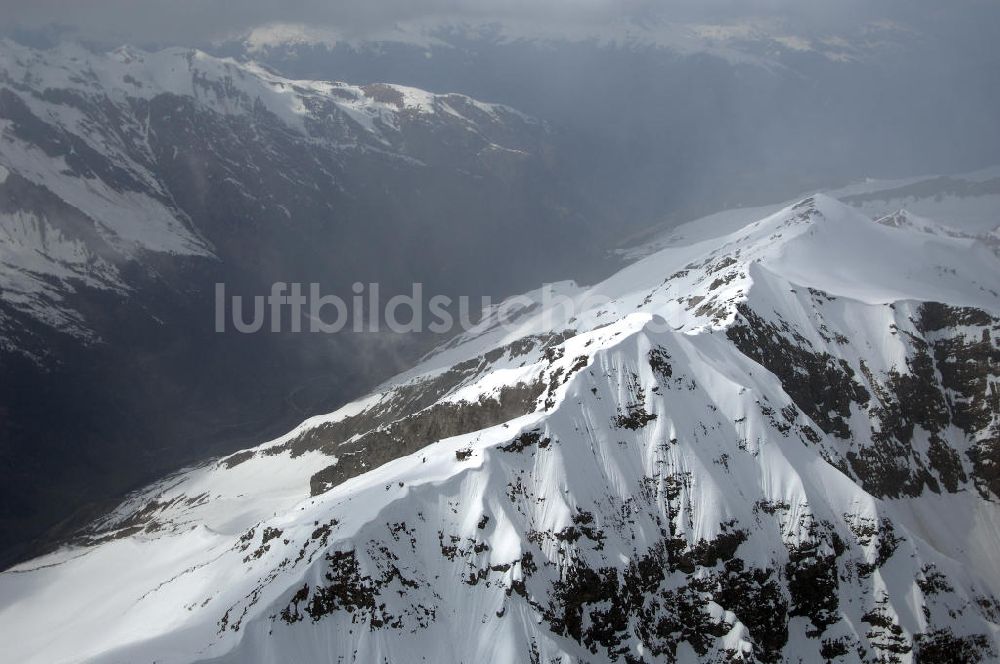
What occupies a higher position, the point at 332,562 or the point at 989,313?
the point at 989,313

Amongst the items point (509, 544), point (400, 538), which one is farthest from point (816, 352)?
point (400, 538)

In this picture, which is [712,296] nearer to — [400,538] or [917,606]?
[917,606]

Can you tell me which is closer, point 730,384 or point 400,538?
point 400,538

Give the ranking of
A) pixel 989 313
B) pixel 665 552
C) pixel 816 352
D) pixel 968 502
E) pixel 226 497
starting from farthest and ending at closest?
pixel 226 497 < pixel 989 313 < pixel 816 352 < pixel 968 502 < pixel 665 552

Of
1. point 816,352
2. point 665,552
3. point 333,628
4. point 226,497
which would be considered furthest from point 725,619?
point 226,497

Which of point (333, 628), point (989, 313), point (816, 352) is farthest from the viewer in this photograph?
point (989, 313)

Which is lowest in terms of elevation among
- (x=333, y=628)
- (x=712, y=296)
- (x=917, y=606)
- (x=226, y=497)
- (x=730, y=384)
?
(x=917, y=606)
